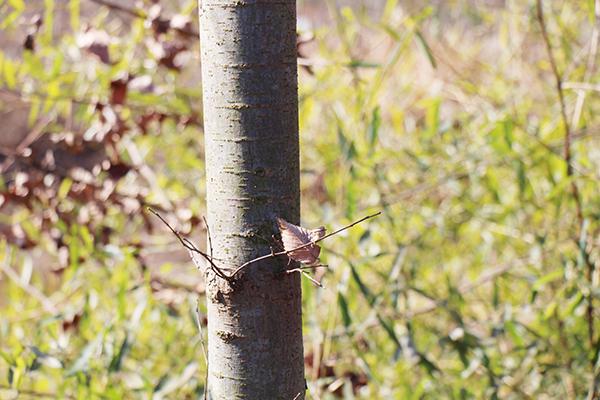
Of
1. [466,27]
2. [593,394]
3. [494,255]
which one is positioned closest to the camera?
[593,394]

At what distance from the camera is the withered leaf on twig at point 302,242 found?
2.49 feet

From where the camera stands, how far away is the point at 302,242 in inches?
29.9

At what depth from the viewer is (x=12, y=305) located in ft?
5.90

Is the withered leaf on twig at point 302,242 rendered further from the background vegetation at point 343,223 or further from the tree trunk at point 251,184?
the background vegetation at point 343,223

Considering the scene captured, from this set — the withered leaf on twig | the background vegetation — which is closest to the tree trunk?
the withered leaf on twig

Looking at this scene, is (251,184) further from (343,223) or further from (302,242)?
(343,223)

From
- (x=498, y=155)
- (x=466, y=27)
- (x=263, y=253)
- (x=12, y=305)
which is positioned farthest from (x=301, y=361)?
(x=466, y=27)

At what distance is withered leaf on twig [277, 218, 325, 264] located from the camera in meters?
0.76

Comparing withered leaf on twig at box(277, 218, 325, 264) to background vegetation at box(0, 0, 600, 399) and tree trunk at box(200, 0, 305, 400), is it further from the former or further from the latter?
background vegetation at box(0, 0, 600, 399)

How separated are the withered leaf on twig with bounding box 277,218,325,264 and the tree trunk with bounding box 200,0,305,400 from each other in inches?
1.6

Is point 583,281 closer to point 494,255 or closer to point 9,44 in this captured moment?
point 494,255

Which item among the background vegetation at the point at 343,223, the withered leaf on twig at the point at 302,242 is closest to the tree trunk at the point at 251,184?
the withered leaf on twig at the point at 302,242

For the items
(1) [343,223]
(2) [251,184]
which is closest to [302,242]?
(2) [251,184]

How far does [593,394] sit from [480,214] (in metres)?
0.45
